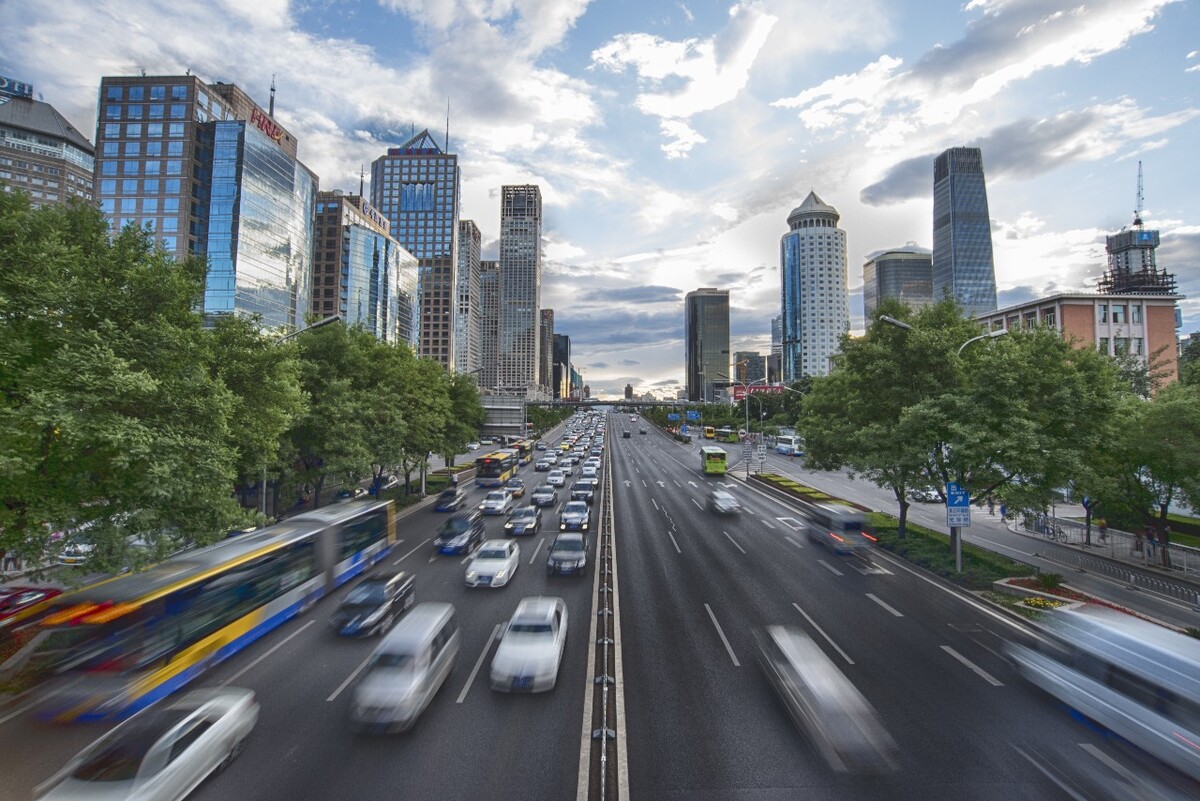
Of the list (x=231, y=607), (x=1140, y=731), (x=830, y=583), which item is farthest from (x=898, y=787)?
(x=231, y=607)

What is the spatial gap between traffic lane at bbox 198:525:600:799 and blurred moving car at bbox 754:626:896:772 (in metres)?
5.08

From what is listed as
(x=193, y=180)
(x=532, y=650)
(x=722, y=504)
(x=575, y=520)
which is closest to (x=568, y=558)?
(x=575, y=520)

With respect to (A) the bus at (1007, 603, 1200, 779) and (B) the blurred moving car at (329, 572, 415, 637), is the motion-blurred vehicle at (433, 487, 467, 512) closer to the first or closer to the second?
(B) the blurred moving car at (329, 572, 415, 637)

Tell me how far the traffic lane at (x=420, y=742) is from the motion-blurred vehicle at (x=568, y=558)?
7.27 meters

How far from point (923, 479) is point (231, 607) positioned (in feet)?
89.4

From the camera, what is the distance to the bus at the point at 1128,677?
1024 cm

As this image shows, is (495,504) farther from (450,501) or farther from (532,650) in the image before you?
(532,650)

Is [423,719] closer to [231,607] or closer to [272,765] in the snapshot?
[272,765]

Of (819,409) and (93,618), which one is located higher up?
(819,409)

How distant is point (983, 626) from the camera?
18.3m

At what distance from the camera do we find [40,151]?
152375mm

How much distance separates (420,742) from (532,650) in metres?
3.49

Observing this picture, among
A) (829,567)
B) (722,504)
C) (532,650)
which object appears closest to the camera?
(532,650)

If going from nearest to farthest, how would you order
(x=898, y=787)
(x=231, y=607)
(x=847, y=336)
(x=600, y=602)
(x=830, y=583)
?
1. (x=898, y=787)
2. (x=231, y=607)
3. (x=600, y=602)
4. (x=830, y=583)
5. (x=847, y=336)
